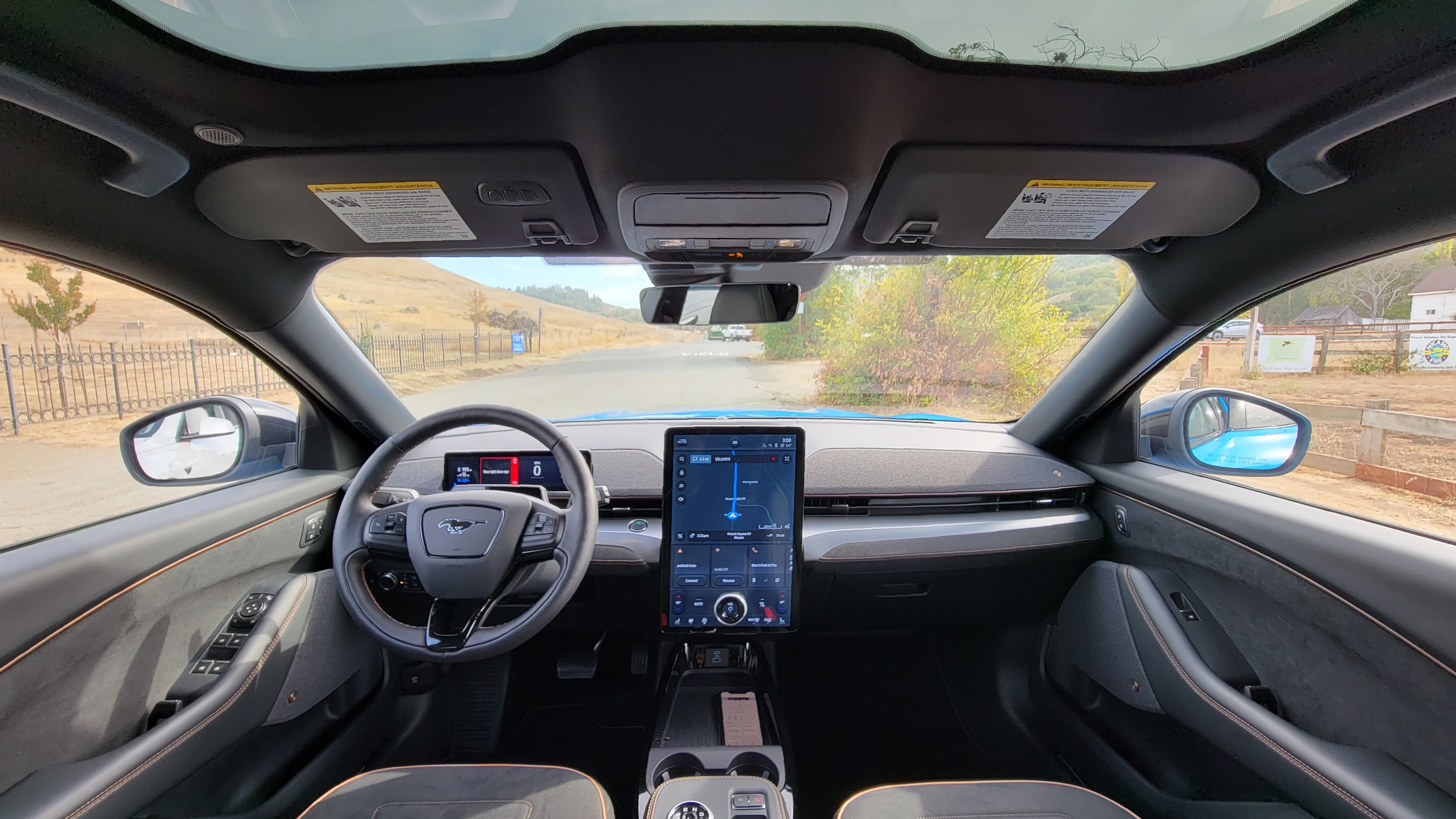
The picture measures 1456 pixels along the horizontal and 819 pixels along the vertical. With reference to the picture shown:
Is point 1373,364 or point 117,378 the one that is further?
point 117,378

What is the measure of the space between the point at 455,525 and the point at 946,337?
7.30ft

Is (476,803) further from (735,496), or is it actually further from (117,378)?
(117,378)

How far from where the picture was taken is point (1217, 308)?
6.93 ft

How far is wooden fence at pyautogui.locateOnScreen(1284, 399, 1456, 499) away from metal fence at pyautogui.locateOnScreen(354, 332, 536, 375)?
3.07m

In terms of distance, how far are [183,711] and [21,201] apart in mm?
1422

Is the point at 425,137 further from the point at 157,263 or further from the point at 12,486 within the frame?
the point at 12,486

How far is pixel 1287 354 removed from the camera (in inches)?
81.9

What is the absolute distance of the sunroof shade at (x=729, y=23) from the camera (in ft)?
3.76

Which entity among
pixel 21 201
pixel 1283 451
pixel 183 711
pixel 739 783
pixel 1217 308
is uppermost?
pixel 21 201

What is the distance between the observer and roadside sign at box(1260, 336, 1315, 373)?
199 centimetres

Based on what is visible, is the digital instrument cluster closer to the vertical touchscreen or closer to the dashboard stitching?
the vertical touchscreen

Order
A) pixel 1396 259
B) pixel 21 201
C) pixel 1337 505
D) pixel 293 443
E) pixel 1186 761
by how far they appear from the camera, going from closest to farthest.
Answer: pixel 21 201, pixel 1396 259, pixel 1337 505, pixel 1186 761, pixel 293 443

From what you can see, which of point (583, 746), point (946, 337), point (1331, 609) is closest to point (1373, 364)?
point (1331, 609)

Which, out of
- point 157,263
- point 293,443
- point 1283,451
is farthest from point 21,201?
point 1283,451
